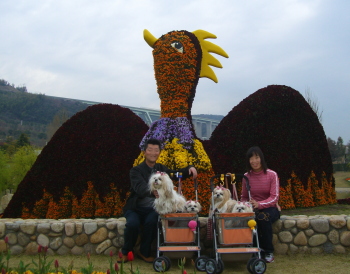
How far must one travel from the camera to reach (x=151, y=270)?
385 cm

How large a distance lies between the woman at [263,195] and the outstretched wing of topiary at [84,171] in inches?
116

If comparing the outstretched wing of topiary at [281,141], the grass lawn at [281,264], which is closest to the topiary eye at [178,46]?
the outstretched wing of topiary at [281,141]

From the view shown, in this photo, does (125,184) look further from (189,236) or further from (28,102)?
(28,102)

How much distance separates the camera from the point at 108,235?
4.52 metres

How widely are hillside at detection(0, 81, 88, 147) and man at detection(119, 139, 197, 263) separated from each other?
135 ft

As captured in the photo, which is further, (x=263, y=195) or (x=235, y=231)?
(x=263, y=195)

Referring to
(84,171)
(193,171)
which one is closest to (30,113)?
(84,171)

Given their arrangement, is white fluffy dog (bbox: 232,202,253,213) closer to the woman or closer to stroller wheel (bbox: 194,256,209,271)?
the woman

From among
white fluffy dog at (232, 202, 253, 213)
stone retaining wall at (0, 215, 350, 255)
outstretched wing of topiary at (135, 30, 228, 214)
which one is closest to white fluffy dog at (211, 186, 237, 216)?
white fluffy dog at (232, 202, 253, 213)

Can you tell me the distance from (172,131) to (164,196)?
2.35 m

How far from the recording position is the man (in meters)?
3.97

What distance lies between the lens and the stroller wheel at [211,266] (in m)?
3.55

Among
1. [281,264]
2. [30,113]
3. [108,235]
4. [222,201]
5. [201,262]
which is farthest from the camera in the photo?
[30,113]

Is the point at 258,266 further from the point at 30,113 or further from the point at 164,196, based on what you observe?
the point at 30,113
